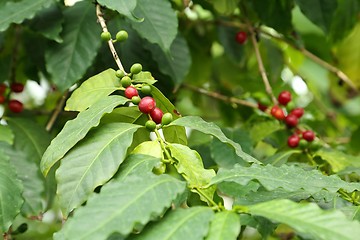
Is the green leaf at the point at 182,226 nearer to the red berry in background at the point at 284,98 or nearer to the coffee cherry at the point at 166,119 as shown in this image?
the coffee cherry at the point at 166,119

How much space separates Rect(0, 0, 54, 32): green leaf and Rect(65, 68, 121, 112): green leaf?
0.27 meters

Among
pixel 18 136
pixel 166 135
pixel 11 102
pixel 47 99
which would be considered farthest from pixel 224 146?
pixel 47 99

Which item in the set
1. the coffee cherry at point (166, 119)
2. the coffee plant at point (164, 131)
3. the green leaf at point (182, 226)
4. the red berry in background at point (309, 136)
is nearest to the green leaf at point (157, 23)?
the coffee plant at point (164, 131)

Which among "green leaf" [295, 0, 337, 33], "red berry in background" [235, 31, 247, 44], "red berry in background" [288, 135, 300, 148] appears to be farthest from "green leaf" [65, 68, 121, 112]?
"red berry in background" [235, 31, 247, 44]

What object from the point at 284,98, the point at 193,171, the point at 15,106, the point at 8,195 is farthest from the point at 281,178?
the point at 15,106

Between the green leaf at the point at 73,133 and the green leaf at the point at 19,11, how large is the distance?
0.41m

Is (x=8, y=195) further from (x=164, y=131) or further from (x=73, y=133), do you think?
(x=164, y=131)

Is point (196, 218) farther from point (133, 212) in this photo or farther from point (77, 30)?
point (77, 30)

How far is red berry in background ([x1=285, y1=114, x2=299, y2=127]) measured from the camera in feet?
5.94

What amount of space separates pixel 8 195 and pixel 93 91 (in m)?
0.27

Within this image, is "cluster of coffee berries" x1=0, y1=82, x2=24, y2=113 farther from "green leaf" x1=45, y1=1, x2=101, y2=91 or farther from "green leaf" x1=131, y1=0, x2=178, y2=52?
"green leaf" x1=131, y1=0, x2=178, y2=52

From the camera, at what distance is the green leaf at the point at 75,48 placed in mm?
1533

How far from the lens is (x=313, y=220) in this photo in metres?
0.81

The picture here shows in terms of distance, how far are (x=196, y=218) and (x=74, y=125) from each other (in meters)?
0.35
